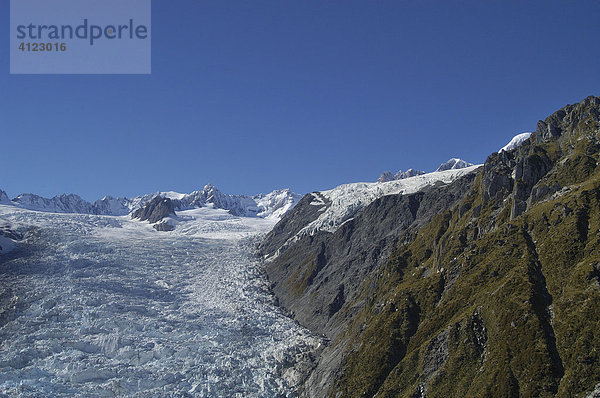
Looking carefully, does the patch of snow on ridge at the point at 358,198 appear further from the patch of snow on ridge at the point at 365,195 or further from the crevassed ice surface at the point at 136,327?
the crevassed ice surface at the point at 136,327

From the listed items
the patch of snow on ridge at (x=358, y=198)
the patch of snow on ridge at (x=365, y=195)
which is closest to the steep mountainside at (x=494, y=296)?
the patch of snow on ridge at (x=358, y=198)

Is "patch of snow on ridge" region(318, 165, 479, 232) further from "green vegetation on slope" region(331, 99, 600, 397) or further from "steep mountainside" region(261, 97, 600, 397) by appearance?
"green vegetation on slope" region(331, 99, 600, 397)

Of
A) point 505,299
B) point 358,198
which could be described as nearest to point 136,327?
point 505,299

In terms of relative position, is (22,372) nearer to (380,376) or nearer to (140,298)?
(140,298)

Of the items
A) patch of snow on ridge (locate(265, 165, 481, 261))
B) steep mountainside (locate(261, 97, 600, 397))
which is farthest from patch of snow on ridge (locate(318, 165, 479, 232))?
steep mountainside (locate(261, 97, 600, 397))

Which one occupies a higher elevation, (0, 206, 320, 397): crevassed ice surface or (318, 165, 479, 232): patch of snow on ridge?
(318, 165, 479, 232): patch of snow on ridge

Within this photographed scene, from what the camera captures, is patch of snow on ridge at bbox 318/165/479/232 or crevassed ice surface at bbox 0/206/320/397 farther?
patch of snow on ridge at bbox 318/165/479/232

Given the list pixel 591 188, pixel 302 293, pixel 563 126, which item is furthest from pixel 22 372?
pixel 563 126

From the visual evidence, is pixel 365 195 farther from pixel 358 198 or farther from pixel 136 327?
pixel 136 327
